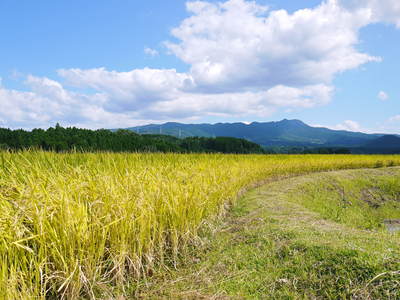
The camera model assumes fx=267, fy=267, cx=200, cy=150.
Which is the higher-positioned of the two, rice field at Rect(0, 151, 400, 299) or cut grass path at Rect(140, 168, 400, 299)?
rice field at Rect(0, 151, 400, 299)

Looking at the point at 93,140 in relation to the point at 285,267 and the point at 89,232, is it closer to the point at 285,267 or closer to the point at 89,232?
the point at 89,232

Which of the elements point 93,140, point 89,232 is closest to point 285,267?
point 89,232

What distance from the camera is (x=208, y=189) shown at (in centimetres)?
486

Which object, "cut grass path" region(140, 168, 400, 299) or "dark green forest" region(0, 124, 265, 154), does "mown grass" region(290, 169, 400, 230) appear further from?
"dark green forest" region(0, 124, 265, 154)

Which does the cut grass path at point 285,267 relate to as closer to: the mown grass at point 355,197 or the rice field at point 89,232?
the rice field at point 89,232

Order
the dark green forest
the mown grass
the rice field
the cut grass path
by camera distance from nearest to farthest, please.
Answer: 1. the rice field
2. the cut grass path
3. the mown grass
4. the dark green forest

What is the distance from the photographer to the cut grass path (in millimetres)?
2568

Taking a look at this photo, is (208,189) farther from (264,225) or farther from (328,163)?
(328,163)

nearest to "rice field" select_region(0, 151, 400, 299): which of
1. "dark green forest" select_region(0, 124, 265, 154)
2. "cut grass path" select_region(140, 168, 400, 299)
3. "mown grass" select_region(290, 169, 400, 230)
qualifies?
"cut grass path" select_region(140, 168, 400, 299)

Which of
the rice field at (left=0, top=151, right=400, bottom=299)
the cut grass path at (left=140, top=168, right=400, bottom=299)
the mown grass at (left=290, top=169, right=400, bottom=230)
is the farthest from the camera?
the mown grass at (left=290, top=169, right=400, bottom=230)

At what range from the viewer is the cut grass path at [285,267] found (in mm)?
2568

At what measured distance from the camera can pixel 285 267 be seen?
3008mm

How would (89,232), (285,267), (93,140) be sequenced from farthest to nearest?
1. (93,140)
2. (285,267)
3. (89,232)

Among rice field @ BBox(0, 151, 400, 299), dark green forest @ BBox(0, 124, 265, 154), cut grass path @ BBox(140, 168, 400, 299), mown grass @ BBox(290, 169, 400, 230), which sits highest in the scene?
dark green forest @ BBox(0, 124, 265, 154)
